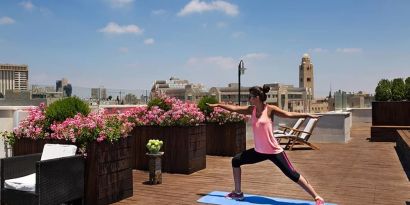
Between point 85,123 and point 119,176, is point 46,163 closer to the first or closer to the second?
point 85,123

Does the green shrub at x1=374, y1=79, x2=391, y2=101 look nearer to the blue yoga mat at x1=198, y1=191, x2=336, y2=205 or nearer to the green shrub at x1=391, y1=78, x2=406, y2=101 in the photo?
the green shrub at x1=391, y1=78, x2=406, y2=101

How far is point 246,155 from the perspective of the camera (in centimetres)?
550

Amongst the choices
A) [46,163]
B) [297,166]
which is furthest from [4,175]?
[297,166]

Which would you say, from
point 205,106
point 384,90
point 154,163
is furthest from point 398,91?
point 154,163

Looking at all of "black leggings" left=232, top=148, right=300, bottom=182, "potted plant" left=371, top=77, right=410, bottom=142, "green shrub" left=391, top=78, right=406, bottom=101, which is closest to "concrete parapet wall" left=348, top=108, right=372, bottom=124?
"potted plant" left=371, top=77, right=410, bottom=142

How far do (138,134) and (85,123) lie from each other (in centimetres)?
280

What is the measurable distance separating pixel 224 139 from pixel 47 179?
20.3ft

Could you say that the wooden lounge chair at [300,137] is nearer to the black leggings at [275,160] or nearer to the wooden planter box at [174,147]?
the wooden planter box at [174,147]

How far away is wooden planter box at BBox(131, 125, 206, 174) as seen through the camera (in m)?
7.74

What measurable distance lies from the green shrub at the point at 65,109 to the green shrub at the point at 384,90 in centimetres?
8551

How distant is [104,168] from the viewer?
5289 mm

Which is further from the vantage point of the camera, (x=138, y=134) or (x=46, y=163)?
(x=138, y=134)

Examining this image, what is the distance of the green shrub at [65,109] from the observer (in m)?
5.86

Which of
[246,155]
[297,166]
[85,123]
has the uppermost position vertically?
[85,123]
